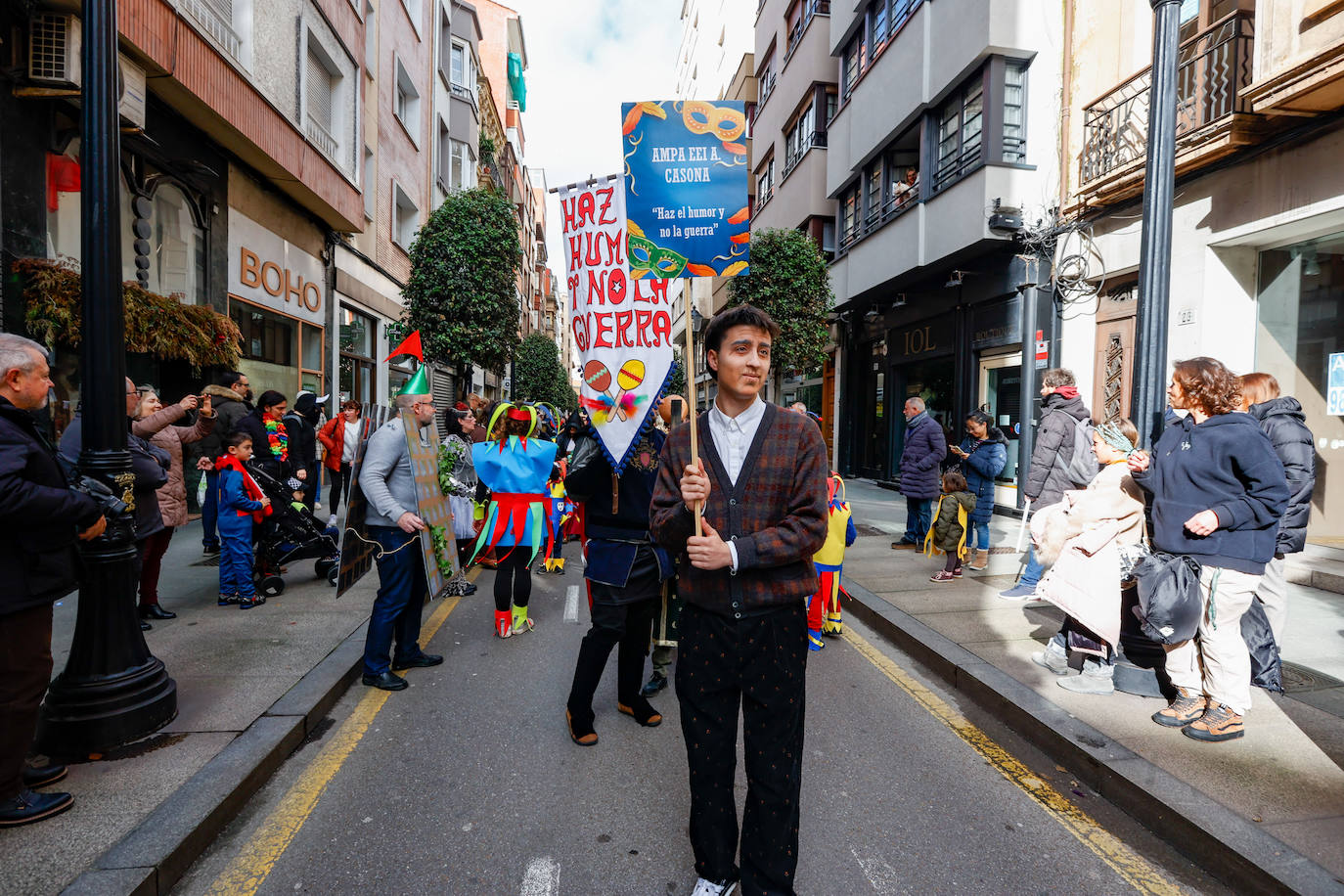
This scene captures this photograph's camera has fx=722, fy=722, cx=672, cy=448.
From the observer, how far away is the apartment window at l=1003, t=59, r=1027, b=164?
38.8 ft

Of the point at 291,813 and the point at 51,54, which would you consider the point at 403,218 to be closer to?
the point at 51,54

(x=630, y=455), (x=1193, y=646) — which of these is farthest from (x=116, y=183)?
(x=1193, y=646)

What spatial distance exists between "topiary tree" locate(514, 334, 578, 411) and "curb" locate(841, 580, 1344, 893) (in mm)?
29713

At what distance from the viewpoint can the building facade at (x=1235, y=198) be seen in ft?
24.0

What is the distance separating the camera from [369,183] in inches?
695

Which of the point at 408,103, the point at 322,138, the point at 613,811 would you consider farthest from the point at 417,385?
the point at 408,103

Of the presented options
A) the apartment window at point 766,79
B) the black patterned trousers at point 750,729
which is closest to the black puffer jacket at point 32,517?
the black patterned trousers at point 750,729

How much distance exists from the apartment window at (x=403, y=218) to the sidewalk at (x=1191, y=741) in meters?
18.6

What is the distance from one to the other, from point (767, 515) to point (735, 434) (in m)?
0.29

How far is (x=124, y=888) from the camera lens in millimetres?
2424

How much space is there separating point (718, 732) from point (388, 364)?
19961 millimetres

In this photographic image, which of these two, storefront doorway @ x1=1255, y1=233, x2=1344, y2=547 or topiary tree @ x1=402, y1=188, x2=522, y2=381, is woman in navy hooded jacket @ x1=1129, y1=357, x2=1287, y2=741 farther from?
topiary tree @ x1=402, y1=188, x2=522, y2=381

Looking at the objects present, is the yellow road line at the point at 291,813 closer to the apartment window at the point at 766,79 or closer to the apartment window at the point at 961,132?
the apartment window at the point at 961,132

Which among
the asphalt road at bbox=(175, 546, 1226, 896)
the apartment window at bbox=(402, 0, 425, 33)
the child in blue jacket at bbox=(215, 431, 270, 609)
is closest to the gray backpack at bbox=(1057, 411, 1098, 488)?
the asphalt road at bbox=(175, 546, 1226, 896)
